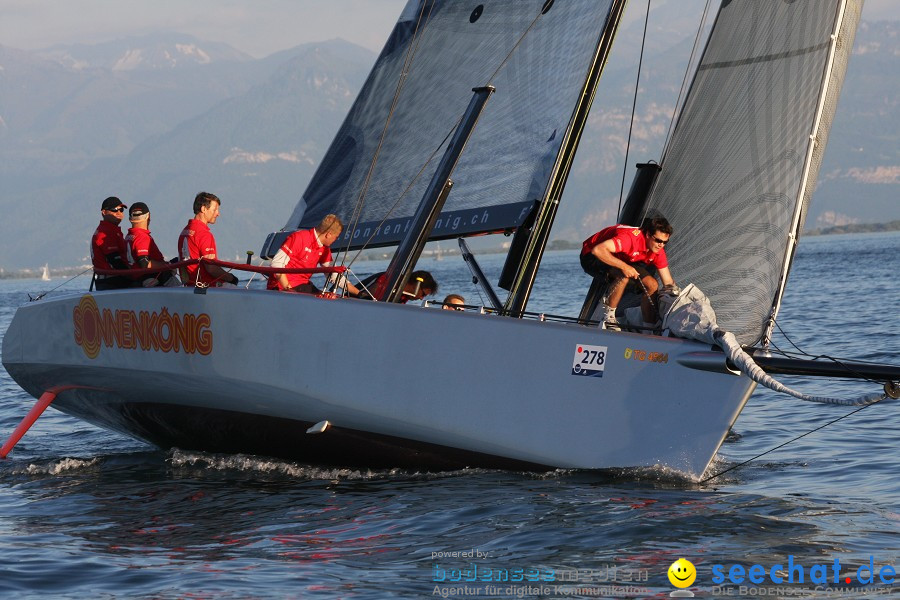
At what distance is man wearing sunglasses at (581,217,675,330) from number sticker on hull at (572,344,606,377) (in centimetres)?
42

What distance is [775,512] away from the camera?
18.4ft

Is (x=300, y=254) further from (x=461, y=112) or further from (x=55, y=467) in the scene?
(x=55, y=467)

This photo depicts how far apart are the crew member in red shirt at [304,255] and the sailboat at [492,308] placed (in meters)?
0.37

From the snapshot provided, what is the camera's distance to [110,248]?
7.55m

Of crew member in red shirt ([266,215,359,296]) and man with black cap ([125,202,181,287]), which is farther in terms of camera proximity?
man with black cap ([125,202,181,287])

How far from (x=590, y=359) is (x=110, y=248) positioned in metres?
3.32

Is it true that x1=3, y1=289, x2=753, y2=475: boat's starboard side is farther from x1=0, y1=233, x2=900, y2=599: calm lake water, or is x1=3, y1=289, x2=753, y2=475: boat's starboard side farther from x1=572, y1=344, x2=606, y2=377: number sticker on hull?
x1=0, y1=233, x2=900, y2=599: calm lake water

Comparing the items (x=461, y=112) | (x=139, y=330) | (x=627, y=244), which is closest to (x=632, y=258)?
(x=627, y=244)

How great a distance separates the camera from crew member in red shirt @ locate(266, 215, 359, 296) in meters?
6.82

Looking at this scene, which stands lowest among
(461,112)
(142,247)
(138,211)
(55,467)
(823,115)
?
(55,467)

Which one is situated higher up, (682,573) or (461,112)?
(461,112)

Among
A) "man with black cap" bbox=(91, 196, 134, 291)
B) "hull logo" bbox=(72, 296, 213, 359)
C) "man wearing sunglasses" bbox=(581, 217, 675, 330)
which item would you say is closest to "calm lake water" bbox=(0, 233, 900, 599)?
"hull logo" bbox=(72, 296, 213, 359)

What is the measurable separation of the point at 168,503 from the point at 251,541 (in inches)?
47.0

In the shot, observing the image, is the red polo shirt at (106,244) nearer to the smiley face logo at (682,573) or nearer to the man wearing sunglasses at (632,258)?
the man wearing sunglasses at (632,258)
